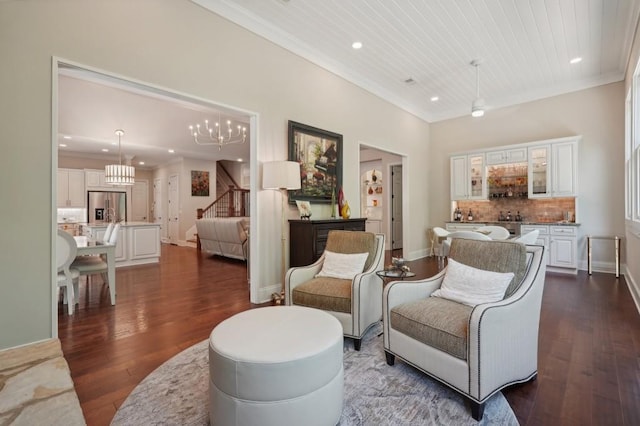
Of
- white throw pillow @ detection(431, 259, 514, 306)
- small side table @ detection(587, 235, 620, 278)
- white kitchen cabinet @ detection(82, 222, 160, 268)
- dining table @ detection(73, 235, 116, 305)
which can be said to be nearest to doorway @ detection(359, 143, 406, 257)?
small side table @ detection(587, 235, 620, 278)

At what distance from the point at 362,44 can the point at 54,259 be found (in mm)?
4311

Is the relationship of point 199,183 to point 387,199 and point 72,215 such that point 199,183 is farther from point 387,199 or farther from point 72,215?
point 387,199

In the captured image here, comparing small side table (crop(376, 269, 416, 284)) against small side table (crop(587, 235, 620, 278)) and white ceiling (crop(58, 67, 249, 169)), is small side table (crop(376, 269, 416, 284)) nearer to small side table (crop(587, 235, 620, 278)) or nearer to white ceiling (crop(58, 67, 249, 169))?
white ceiling (crop(58, 67, 249, 169))

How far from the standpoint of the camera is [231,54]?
3.45 metres

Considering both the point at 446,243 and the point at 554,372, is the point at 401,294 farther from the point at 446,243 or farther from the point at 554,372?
the point at 446,243

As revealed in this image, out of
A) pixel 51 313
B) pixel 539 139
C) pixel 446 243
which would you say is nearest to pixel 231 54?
pixel 51 313

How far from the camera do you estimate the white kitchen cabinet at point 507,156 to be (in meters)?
5.97

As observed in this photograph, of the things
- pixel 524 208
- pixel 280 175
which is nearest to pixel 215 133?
pixel 280 175

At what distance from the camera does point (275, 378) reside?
1347 mm

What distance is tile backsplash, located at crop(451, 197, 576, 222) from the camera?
5.86 metres

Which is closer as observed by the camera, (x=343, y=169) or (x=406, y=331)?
(x=406, y=331)

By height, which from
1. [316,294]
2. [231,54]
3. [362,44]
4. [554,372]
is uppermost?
[362,44]

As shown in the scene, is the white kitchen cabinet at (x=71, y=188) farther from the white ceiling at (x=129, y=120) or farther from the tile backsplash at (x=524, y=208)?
the tile backsplash at (x=524, y=208)

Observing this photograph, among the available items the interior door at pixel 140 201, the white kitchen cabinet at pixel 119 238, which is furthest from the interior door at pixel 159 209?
the white kitchen cabinet at pixel 119 238
